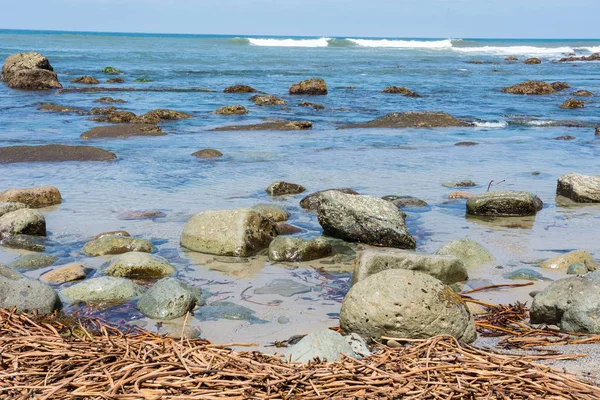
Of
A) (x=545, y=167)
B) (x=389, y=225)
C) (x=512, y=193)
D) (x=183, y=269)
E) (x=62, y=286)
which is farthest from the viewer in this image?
(x=545, y=167)

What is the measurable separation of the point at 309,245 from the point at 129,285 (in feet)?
6.16

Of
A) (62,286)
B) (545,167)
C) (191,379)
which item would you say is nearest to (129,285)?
(62,286)

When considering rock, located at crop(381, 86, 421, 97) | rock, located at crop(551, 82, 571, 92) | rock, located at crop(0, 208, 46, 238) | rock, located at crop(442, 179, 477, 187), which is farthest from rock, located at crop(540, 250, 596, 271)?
rock, located at crop(551, 82, 571, 92)

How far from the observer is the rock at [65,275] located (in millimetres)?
5898

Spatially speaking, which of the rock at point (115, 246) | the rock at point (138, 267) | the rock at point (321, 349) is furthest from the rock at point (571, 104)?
the rock at point (321, 349)

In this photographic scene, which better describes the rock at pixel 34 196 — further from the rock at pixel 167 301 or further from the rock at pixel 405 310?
the rock at pixel 405 310

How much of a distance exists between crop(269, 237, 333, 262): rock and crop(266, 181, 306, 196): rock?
2731 millimetres

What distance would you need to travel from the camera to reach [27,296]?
16.1ft

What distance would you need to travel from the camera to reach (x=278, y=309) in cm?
530

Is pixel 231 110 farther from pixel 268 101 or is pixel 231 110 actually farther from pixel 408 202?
pixel 408 202

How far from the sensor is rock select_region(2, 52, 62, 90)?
2592 centimetres

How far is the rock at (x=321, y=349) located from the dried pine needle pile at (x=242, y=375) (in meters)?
0.30

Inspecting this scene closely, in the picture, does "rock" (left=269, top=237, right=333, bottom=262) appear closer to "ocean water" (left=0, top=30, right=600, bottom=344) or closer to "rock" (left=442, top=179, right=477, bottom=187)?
"ocean water" (left=0, top=30, right=600, bottom=344)

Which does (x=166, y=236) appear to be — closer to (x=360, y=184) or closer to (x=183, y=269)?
(x=183, y=269)
